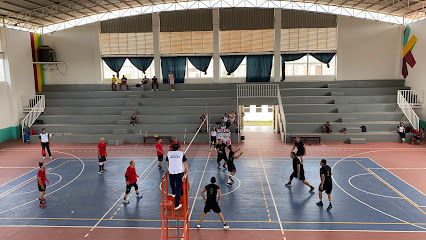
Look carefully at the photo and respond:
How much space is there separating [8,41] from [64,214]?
2113 cm

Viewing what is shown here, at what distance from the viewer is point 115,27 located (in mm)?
32531

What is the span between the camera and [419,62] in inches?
1051

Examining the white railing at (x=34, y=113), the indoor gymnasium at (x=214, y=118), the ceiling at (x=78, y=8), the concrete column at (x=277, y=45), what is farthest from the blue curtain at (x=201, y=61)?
the white railing at (x=34, y=113)

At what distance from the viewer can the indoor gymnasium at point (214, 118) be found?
36.1ft

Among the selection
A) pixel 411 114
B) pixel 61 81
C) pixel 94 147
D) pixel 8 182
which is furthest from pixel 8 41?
pixel 411 114

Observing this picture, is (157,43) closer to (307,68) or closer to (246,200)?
(307,68)

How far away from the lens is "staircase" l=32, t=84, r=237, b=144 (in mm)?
25531

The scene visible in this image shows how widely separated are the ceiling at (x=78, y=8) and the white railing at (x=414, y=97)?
6.35 meters

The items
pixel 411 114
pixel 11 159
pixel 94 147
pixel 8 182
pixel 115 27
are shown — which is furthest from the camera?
pixel 115 27

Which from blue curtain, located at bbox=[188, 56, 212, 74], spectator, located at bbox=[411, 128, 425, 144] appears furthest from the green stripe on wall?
spectator, located at bbox=[411, 128, 425, 144]

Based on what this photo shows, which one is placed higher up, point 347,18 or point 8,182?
point 347,18

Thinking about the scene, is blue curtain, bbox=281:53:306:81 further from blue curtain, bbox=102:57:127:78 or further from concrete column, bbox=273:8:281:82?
blue curtain, bbox=102:57:127:78

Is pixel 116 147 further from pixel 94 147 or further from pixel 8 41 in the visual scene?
pixel 8 41

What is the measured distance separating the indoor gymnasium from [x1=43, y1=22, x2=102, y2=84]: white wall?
5.5 inches
